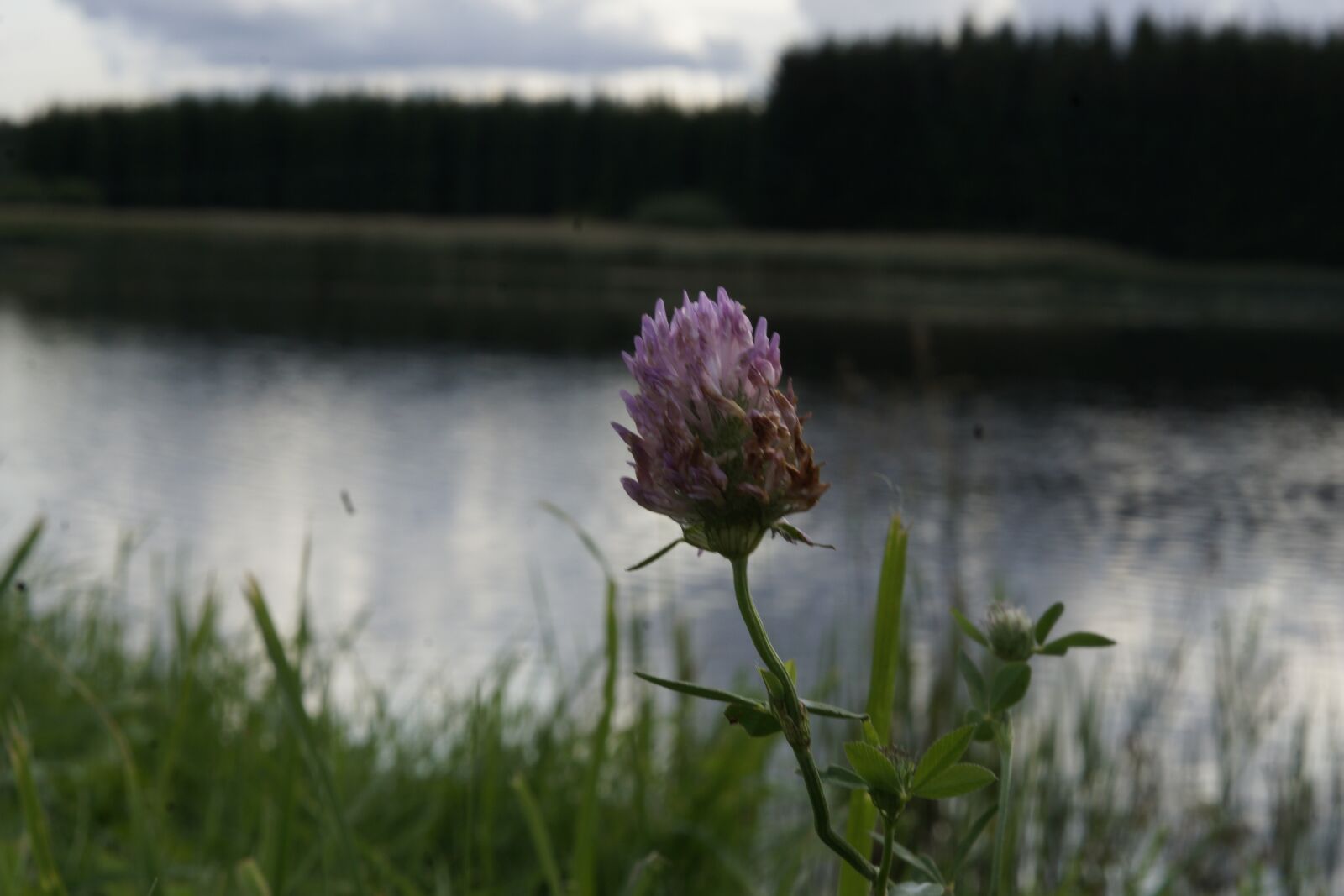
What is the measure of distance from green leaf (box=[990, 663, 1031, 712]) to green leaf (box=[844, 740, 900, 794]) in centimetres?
15

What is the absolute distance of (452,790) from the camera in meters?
2.48

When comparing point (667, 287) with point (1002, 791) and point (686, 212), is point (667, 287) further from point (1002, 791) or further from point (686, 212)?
point (1002, 791)

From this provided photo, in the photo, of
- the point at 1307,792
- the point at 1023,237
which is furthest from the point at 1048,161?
the point at 1307,792

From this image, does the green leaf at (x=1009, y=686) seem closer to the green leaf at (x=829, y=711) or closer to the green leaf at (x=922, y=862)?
the green leaf at (x=922, y=862)

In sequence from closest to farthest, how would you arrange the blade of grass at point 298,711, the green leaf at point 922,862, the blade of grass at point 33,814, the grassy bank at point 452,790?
1. the green leaf at point 922,862
2. the blade of grass at point 298,711
3. the blade of grass at point 33,814
4. the grassy bank at point 452,790

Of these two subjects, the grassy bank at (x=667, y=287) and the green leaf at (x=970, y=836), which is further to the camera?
the grassy bank at (x=667, y=287)

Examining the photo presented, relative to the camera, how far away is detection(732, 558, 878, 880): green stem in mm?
448

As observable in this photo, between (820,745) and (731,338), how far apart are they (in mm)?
3626

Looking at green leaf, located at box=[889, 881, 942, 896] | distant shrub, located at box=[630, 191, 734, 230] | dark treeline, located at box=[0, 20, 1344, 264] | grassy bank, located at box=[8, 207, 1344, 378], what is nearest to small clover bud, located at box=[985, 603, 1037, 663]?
green leaf, located at box=[889, 881, 942, 896]

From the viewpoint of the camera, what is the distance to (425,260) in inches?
1702

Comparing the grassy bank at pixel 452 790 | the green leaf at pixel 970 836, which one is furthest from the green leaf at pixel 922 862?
the grassy bank at pixel 452 790

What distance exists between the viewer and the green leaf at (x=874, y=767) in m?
0.51

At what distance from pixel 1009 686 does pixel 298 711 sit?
56cm

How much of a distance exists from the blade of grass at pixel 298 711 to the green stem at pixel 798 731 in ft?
1.76
